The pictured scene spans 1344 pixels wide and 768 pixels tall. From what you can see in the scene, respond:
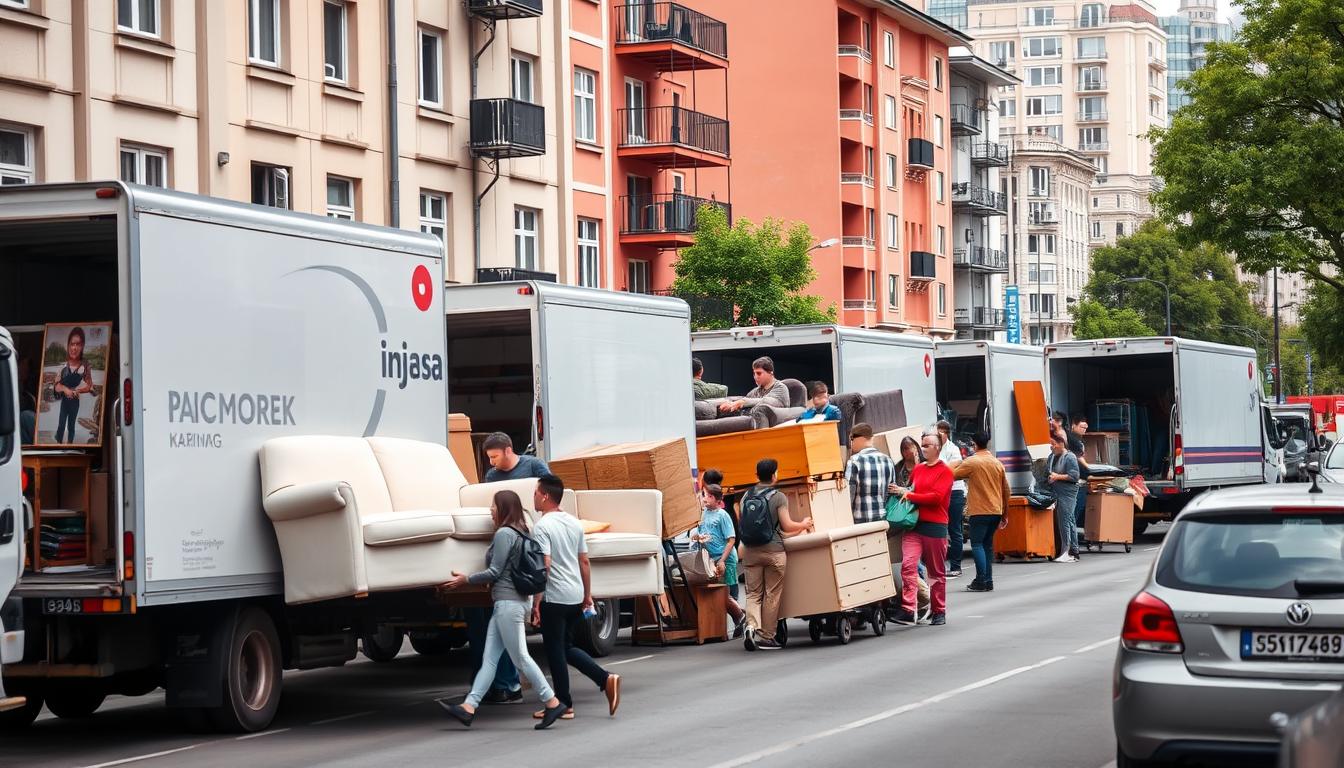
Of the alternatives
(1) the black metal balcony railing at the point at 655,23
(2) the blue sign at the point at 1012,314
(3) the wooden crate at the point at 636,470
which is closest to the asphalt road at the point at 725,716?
(3) the wooden crate at the point at 636,470

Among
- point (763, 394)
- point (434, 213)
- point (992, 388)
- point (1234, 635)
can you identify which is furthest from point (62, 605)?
point (434, 213)

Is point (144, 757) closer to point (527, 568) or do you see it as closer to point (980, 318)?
point (527, 568)

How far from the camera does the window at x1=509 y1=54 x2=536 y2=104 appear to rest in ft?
125

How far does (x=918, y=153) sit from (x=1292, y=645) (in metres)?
63.9

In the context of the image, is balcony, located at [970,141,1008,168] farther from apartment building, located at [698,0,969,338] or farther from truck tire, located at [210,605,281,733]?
truck tire, located at [210,605,281,733]

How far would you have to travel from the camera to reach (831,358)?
24875mm

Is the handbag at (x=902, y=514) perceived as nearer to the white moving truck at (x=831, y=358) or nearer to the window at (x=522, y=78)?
the white moving truck at (x=831, y=358)

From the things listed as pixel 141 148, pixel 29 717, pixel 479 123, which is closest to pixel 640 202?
pixel 479 123

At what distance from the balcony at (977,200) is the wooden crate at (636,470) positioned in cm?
6810

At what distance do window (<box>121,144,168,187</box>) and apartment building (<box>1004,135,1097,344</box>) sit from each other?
10244 centimetres

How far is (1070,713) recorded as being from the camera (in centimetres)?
1196

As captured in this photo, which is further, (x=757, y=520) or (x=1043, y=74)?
(x=1043, y=74)

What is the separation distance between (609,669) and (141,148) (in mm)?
14260

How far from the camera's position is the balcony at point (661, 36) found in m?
45.9
